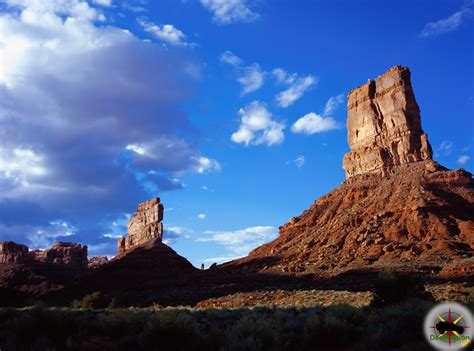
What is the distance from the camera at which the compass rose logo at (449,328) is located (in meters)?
8.91

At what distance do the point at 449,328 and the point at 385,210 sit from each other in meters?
51.8

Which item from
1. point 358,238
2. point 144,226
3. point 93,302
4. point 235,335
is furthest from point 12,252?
point 235,335

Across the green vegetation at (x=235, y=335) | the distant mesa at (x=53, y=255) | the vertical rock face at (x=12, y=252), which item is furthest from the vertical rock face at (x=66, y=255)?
the green vegetation at (x=235, y=335)

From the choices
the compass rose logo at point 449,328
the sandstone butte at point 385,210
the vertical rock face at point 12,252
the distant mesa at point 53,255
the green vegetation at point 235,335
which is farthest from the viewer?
the distant mesa at point 53,255

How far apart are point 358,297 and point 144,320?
59.2 ft

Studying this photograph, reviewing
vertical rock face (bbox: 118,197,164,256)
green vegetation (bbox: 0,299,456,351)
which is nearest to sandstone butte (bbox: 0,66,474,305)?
vertical rock face (bbox: 118,197,164,256)

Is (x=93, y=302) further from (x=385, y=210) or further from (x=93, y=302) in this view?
(x=385, y=210)

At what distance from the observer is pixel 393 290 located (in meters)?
18.9

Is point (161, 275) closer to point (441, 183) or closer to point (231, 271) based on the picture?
point (231, 271)

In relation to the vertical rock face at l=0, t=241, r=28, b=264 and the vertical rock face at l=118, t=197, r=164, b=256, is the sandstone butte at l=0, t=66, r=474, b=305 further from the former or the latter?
the vertical rock face at l=118, t=197, r=164, b=256

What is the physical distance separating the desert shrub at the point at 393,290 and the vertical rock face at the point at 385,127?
Answer: 180 feet

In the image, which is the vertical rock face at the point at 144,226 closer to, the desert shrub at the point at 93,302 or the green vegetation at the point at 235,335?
the desert shrub at the point at 93,302

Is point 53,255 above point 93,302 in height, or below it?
above

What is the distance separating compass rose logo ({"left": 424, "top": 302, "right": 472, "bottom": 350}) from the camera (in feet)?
29.2
